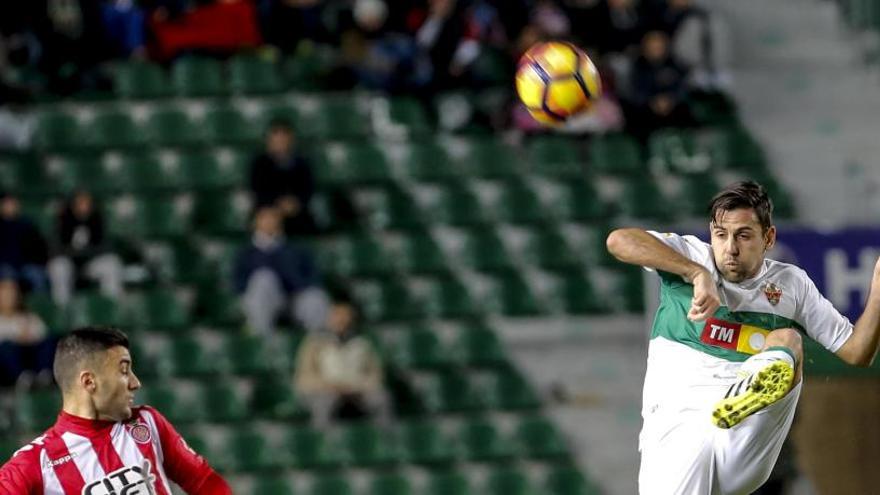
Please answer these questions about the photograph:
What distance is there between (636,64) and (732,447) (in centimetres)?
897

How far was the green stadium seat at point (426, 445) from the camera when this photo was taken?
12.3 metres

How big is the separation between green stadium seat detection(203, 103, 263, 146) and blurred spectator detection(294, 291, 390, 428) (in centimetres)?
252

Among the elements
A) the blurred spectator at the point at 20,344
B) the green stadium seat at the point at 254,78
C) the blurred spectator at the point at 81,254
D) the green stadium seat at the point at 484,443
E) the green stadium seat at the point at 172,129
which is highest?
the green stadium seat at the point at 254,78

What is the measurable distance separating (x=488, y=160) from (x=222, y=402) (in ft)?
11.0

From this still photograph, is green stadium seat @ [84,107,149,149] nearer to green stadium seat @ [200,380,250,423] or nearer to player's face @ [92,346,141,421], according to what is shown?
green stadium seat @ [200,380,250,423]

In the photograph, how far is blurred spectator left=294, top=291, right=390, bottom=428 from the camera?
12180 millimetres

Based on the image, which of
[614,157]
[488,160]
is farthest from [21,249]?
[614,157]

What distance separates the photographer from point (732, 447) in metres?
5.86

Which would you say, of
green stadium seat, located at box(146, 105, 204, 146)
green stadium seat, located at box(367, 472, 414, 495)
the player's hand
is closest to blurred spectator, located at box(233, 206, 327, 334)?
green stadium seat, located at box(367, 472, 414, 495)

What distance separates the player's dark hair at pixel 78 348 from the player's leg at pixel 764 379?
2.11 m

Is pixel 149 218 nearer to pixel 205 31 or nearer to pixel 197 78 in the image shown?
pixel 197 78

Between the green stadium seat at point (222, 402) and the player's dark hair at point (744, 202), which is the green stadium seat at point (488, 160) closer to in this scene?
the green stadium seat at point (222, 402)

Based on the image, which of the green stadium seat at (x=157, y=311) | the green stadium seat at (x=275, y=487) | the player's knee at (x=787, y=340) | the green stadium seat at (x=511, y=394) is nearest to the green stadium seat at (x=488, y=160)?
the green stadium seat at (x=511, y=394)

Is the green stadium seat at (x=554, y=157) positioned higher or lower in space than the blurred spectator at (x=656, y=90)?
lower
